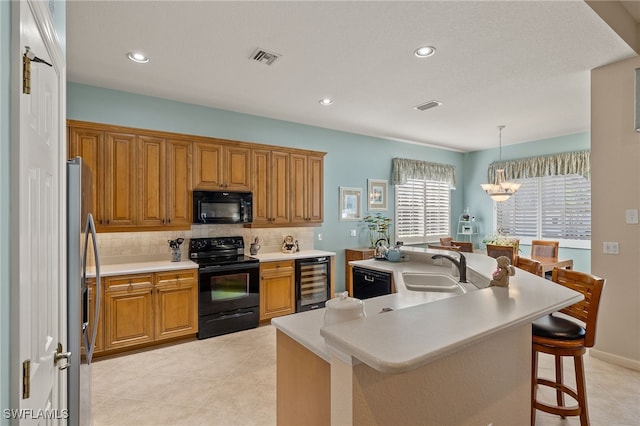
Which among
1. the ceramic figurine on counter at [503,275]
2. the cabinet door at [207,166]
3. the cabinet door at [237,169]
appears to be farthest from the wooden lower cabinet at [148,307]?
the ceramic figurine on counter at [503,275]

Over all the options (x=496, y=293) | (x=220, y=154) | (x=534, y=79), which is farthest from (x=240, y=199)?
(x=534, y=79)

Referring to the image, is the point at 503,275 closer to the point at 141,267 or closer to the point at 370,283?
the point at 370,283

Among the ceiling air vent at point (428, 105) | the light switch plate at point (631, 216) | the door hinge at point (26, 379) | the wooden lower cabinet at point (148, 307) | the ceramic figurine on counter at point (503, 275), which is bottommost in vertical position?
the wooden lower cabinet at point (148, 307)

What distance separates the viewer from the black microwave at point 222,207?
391 cm

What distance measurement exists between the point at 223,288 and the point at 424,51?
3190mm

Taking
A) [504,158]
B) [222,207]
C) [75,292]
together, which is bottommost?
[75,292]

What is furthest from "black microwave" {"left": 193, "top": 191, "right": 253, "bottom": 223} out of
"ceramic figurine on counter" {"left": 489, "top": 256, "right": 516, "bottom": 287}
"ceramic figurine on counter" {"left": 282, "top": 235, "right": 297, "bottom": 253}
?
"ceramic figurine on counter" {"left": 489, "top": 256, "right": 516, "bottom": 287}

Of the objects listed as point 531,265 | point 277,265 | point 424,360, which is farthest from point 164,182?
point 531,265

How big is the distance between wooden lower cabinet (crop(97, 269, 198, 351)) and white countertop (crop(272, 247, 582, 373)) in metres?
2.31

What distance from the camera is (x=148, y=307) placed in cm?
342

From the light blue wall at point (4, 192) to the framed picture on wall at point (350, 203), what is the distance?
489cm

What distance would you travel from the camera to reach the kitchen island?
41.4 inches

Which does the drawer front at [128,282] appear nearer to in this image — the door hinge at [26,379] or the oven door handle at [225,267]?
the oven door handle at [225,267]

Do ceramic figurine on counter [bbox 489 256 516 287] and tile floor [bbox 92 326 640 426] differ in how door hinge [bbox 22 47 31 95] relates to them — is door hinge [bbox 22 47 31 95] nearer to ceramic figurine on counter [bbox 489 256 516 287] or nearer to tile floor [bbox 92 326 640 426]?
ceramic figurine on counter [bbox 489 256 516 287]
